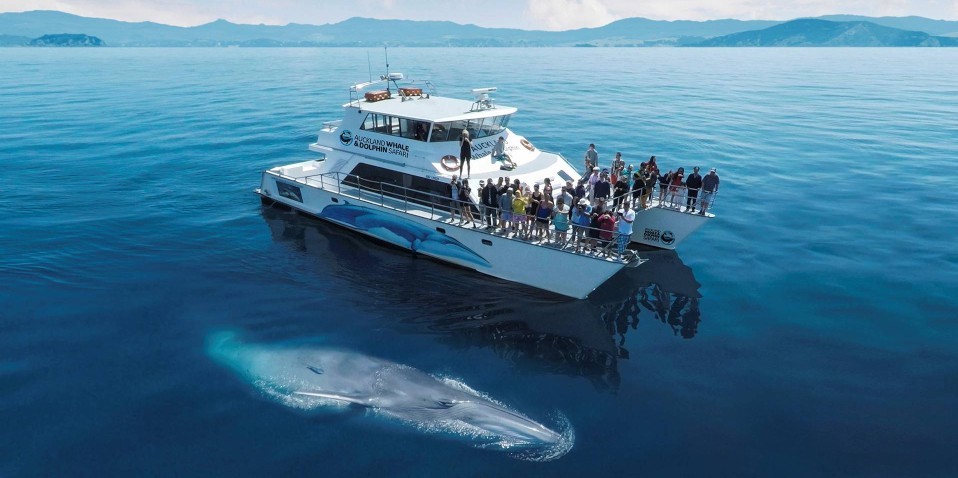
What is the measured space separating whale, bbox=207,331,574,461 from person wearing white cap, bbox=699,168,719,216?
10.8 meters

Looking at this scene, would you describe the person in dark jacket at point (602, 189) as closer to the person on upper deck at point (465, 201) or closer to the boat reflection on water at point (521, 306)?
the boat reflection on water at point (521, 306)

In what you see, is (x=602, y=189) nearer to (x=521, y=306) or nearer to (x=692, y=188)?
(x=692, y=188)

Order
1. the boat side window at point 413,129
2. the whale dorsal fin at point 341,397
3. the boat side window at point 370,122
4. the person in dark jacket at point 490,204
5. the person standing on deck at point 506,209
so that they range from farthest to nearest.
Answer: the boat side window at point 370,122, the boat side window at point 413,129, the person in dark jacket at point 490,204, the person standing on deck at point 506,209, the whale dorsal fin at point 341,397

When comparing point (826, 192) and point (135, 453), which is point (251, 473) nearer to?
point (135, 453)

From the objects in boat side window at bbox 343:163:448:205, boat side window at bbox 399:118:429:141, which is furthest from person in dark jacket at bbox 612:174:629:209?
boat side window at bbox 399:118:429:141

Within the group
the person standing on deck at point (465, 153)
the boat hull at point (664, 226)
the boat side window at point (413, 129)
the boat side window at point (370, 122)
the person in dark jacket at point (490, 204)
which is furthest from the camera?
the boat side window at point (370, 122)

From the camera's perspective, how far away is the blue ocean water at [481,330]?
1134cm

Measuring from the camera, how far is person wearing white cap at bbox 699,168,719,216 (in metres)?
18.5

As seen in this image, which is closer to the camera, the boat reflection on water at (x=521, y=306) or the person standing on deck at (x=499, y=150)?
the boat reflection on water at (x=521, y=306)

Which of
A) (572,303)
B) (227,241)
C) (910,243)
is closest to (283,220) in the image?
(227,241)

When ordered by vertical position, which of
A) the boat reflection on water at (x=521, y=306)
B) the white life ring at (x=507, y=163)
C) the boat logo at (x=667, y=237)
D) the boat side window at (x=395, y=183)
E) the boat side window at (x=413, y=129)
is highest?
the boat side window at (x=413, y=129)

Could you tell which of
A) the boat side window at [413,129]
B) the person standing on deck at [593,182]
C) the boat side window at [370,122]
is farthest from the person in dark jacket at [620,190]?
the boat side window at [370,122]

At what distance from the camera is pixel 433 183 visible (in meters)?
20.6

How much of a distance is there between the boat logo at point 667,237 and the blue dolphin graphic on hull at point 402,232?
7476 mm
